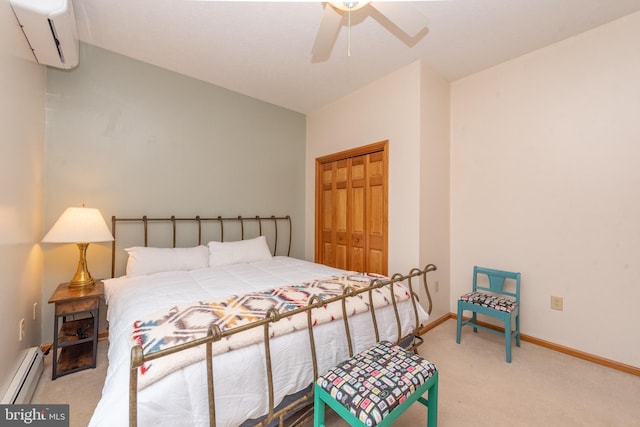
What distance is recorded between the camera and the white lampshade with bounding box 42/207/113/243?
2031 millimetres

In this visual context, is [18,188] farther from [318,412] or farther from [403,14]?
[403,14]

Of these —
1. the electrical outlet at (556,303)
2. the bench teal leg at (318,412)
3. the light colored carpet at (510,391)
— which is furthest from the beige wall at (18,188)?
the electrical outlet at (556,303)

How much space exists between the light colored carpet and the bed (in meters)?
0.48

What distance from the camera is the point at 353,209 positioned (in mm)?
3490

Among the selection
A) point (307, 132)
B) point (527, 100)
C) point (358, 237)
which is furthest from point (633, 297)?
point (307, 132)

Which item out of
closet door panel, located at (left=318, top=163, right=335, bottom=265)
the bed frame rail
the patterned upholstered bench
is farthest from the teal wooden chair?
closet door panel, located at (left=318, top=163, right=335, bottom=265)

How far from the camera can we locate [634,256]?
2.11m

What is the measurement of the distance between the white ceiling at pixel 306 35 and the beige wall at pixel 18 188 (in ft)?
2.21

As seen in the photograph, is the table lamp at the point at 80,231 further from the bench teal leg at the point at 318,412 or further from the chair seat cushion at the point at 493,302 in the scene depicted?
the chair seat cushion at the point at 493,302

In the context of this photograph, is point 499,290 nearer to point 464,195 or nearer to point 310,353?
point 464,195

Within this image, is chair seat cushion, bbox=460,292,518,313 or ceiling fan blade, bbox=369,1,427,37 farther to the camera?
chair seat cushion, bbox=460,292,518,313

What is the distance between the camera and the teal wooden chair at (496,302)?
2320mm

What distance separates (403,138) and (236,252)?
2.26m

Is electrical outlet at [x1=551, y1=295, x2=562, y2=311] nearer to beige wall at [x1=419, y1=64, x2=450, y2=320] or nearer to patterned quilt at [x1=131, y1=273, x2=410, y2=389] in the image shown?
beige wall at [x1=419, y1=64, x2=450, y2=320]
